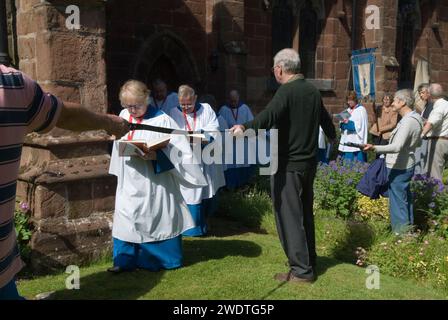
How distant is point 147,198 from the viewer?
5.08 m

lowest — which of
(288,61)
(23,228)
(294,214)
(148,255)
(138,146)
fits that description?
(148,255)

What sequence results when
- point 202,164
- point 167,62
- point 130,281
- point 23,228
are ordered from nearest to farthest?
point 130,281, point 23,228, point 202,164, point 167,62

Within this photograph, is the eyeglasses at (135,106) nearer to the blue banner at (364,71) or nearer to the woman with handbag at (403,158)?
the woman with handbag at (403,158)

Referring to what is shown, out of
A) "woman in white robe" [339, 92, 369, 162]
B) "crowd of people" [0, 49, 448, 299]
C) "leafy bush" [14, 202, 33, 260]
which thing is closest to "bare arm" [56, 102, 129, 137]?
"crowd of people" [0, 49, 448, 299]

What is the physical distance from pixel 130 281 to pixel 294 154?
206cm

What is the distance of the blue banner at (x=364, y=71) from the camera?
12.7 m

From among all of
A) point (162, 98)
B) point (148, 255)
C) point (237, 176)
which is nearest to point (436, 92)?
point (237, 176)

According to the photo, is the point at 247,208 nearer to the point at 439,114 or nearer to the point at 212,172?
the point at 212,172

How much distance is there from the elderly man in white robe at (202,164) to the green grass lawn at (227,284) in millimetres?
1216

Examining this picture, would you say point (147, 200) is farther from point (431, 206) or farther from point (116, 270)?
point (431, 206)

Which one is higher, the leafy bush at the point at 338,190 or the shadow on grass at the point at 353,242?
the leafy bush at the point at 338,190

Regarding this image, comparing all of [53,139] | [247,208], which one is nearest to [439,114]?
[247,208]

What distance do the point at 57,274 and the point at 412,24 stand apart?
1584cm

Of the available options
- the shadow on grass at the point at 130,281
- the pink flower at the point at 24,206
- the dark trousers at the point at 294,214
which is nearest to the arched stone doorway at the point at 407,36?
the shadow on grass at the point at 130,281
